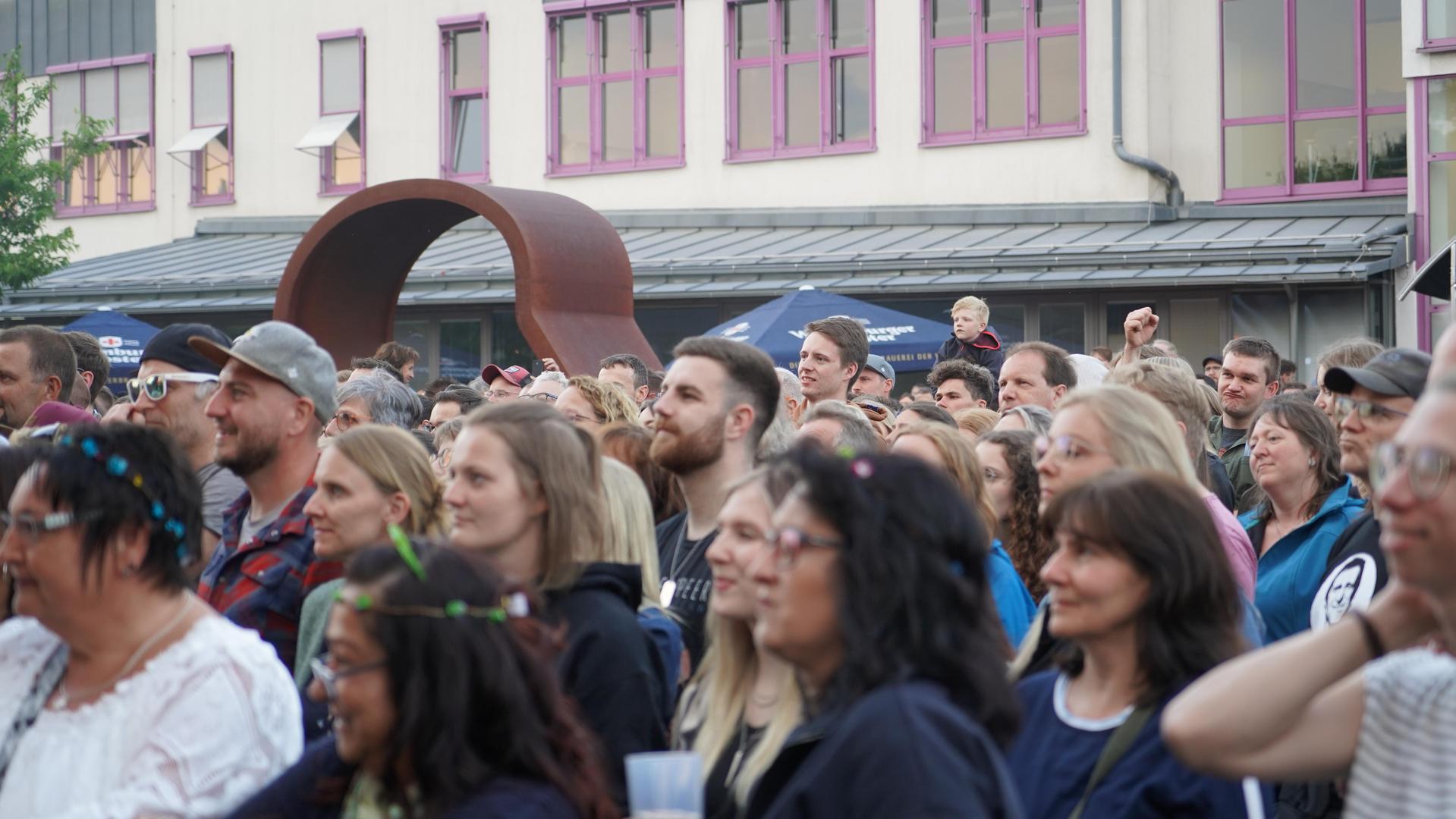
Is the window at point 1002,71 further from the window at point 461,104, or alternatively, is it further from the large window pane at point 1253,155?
the window at point 461,104

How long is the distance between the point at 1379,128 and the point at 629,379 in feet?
45.1

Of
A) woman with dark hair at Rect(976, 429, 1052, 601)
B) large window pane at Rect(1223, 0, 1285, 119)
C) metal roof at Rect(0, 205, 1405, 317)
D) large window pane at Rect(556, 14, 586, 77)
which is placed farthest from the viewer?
large window pane at Rect(556, 14, 586, 77)

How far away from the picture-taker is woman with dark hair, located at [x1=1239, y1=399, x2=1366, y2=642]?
6020 millimetres

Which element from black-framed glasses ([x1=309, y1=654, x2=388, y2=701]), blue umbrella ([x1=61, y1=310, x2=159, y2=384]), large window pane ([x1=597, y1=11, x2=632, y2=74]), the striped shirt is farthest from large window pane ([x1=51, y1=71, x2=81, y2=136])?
the striped shirt

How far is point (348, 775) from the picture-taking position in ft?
10.8

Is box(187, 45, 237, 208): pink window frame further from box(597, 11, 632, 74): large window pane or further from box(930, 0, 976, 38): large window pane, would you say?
box(930, 0, 976, 38): large window pane

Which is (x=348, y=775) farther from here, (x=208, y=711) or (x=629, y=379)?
(x=629, y=379)

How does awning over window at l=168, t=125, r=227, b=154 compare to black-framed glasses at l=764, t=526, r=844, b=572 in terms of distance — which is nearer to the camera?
black-framed glasses at l=764, t=526, r=844, b=572

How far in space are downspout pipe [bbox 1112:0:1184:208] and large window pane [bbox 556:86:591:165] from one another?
8147 millimetres

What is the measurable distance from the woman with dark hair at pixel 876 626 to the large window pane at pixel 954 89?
21.1 metres

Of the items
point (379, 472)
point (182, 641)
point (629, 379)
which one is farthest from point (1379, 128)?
point (182, 641)

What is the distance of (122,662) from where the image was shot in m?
3.73

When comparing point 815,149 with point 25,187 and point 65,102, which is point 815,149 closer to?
point 25,187

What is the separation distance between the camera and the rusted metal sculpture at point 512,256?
1298 centimetres
